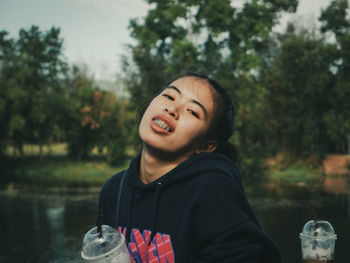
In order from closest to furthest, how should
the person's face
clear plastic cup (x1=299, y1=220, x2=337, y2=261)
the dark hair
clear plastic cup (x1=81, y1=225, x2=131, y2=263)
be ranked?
clear plastic cup (x1=81, y1=225, x2=131, y2=263), the person's face, the dark hair, clear plastic cup (x1=299, y1=220, x2=337, y2=261)

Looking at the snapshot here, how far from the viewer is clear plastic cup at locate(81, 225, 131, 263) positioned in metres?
1.33

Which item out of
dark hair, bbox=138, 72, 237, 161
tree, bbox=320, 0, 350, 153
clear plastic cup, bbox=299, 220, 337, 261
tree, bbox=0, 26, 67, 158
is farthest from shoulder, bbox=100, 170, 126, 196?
tree, bbox=0, 26, 67, 158

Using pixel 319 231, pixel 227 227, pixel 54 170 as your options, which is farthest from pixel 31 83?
pixel 227 227

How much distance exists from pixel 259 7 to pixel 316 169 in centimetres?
986

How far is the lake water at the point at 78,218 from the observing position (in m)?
7.41

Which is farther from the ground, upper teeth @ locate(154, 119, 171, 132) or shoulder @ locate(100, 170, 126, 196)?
upper teeth @ locate(154, 119, 171, 132)

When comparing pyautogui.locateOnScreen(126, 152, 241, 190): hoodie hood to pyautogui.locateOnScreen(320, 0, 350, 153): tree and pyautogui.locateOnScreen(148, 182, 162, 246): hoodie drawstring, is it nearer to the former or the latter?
pyautogui.locateOnScreen(148, 182, 162, 246): hoodie drawstring

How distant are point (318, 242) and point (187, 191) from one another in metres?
3.23

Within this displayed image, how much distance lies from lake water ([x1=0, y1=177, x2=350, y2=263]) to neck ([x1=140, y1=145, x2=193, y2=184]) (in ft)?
13.5

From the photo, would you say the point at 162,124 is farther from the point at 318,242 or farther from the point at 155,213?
the point at 318,242

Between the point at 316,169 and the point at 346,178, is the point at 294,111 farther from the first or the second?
the point at 346,178

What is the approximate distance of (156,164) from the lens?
1699 mm

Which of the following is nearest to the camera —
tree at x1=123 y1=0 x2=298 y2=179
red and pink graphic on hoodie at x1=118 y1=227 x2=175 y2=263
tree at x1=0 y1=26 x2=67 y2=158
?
red and pink graphic on hoodie at x1=118 y1=227 x2=175 y2=263

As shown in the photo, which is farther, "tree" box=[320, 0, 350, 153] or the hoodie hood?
"tree" box=[320, 0, 350, 153]
